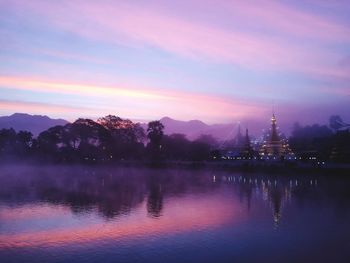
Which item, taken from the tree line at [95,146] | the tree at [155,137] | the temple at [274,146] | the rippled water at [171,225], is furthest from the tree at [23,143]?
the temple at [274,146]

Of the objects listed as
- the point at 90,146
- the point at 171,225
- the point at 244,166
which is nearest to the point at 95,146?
the point at 90,146

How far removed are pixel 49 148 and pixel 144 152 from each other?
22.2 metres

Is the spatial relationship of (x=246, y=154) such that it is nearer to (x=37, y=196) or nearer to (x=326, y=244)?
(x=37, y=196)

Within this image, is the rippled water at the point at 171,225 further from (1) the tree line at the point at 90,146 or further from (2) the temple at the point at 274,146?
(2) the temple at the point at 274,146

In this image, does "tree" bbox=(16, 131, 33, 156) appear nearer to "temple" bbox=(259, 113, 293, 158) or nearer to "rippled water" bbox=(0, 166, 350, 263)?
"rippled water" bbox=(0, 166, 350, 263)

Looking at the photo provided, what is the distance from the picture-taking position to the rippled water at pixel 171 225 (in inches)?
784

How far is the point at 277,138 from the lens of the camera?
127 meters

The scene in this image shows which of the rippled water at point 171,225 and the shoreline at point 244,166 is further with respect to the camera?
the shoreline at point 244,166

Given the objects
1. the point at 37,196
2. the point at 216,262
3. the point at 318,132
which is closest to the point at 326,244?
the point at 216,262

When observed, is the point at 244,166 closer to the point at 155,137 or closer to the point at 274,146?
the point at 155,137

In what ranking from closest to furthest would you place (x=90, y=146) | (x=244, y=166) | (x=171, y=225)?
1. (x=171, y=225)
2. (x=244, y=166)
3. (x=90, y=146)

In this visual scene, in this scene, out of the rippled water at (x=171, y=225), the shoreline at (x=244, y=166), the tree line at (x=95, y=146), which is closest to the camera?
the rippled water at (x=171, y=225)

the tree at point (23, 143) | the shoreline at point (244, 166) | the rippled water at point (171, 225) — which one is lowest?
the rippled water at point (171, 225)

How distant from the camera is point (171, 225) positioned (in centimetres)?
2655
